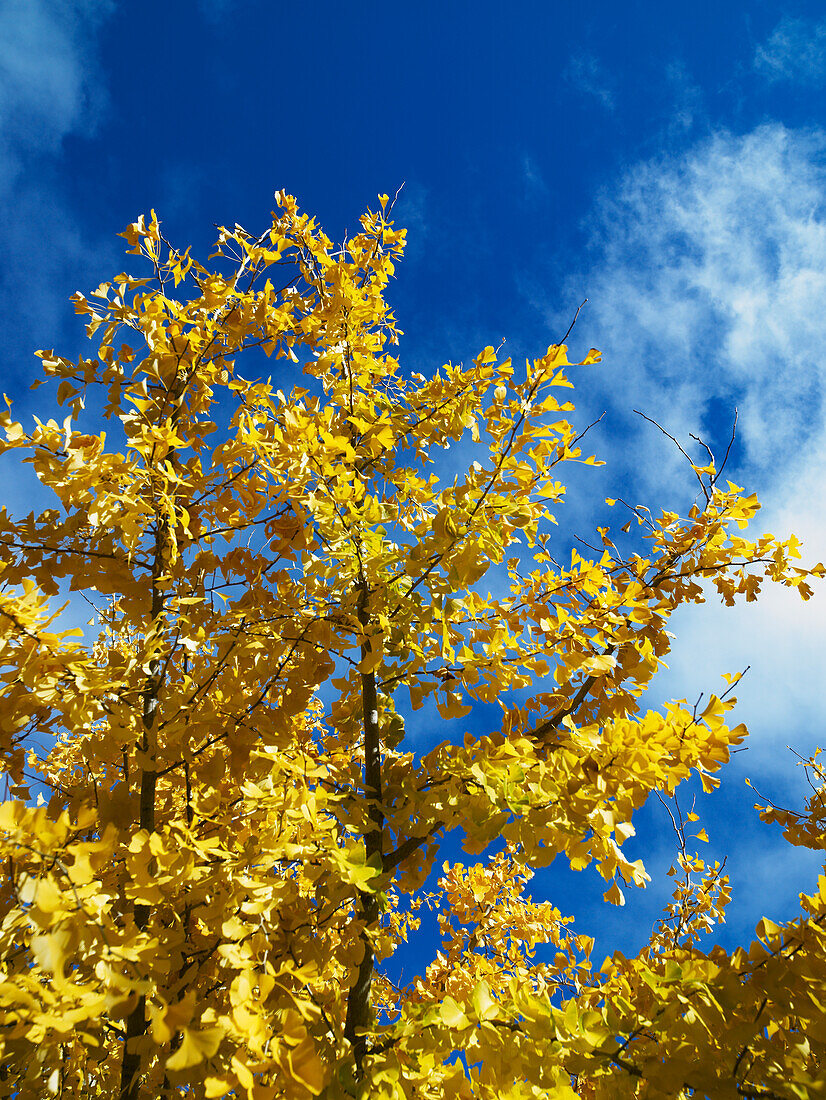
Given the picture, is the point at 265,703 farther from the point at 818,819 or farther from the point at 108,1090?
the point at 818,819

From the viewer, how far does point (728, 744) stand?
1.88 meters

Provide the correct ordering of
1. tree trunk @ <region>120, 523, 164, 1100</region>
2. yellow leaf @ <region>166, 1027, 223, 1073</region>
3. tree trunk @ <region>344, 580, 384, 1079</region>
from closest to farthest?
yellow leaf @ <region>166, 1027, 223, 1073</region> → tree trunk @ <region>120, 523, 164, 1100</region> → tree trunk @ <region>344, 580, 384, 1079</region>

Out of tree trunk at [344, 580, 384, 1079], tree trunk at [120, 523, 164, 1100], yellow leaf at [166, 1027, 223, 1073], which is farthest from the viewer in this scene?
tree trunk at [344, 580, 384, 1079]

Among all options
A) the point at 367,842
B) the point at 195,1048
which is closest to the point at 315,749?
the point at 367,842

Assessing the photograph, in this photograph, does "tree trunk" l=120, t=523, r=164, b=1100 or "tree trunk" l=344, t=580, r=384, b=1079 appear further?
"tree trunk" l=344, t=580, r=384, b=1079

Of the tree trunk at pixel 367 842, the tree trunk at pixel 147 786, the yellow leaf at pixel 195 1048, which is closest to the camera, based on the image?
the yellow leaf at pixel 195 1048

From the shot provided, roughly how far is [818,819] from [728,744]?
2.52 metres

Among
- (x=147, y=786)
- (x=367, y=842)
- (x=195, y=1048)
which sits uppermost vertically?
(x=147, y=786)

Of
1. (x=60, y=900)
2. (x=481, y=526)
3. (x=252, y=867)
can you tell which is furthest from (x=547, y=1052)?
(x=481, y=526)

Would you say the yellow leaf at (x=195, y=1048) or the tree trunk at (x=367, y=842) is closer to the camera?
the yellow leaf at (x=195, y=1048)

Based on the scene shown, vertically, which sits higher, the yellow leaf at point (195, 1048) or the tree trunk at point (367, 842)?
the tree trunk at point (367, 842)

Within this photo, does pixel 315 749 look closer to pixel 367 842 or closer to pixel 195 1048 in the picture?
pixel 367 842

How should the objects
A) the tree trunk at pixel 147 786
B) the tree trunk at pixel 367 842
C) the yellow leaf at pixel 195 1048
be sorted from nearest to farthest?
the yellow leaf at pixel 195 1048
the tree trunk at pixel 147 786
the tree trunk at pixel 367 842

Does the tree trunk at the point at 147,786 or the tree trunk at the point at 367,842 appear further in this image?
the tree trunk at the point at 367,842
